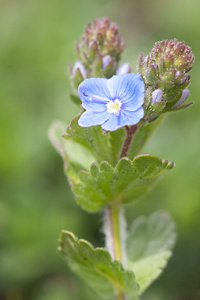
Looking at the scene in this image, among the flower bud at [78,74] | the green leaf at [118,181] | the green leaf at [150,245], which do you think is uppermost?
the flower bud at [78,74]

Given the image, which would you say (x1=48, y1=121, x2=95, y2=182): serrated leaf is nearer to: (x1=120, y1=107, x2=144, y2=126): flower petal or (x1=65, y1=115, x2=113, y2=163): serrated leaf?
(x1=65, y1=115, x2=113, y2=163): serrated leaf

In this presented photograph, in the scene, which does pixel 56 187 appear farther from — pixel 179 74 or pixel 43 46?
pixel 179 74

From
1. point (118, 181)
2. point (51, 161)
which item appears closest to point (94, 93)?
point (118, 181)

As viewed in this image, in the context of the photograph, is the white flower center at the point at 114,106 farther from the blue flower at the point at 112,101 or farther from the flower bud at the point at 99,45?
the flower bud at the point at 99,45

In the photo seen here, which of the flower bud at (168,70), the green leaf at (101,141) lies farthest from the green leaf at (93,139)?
the flower bud at (168,70)

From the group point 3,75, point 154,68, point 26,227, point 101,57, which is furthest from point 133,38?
point 154,68

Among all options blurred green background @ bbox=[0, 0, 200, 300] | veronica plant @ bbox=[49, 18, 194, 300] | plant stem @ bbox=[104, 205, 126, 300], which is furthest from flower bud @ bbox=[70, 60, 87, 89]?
blurred green background @ bbox=[0, 0, 200, 300]

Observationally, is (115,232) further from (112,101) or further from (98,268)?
(112,101)
